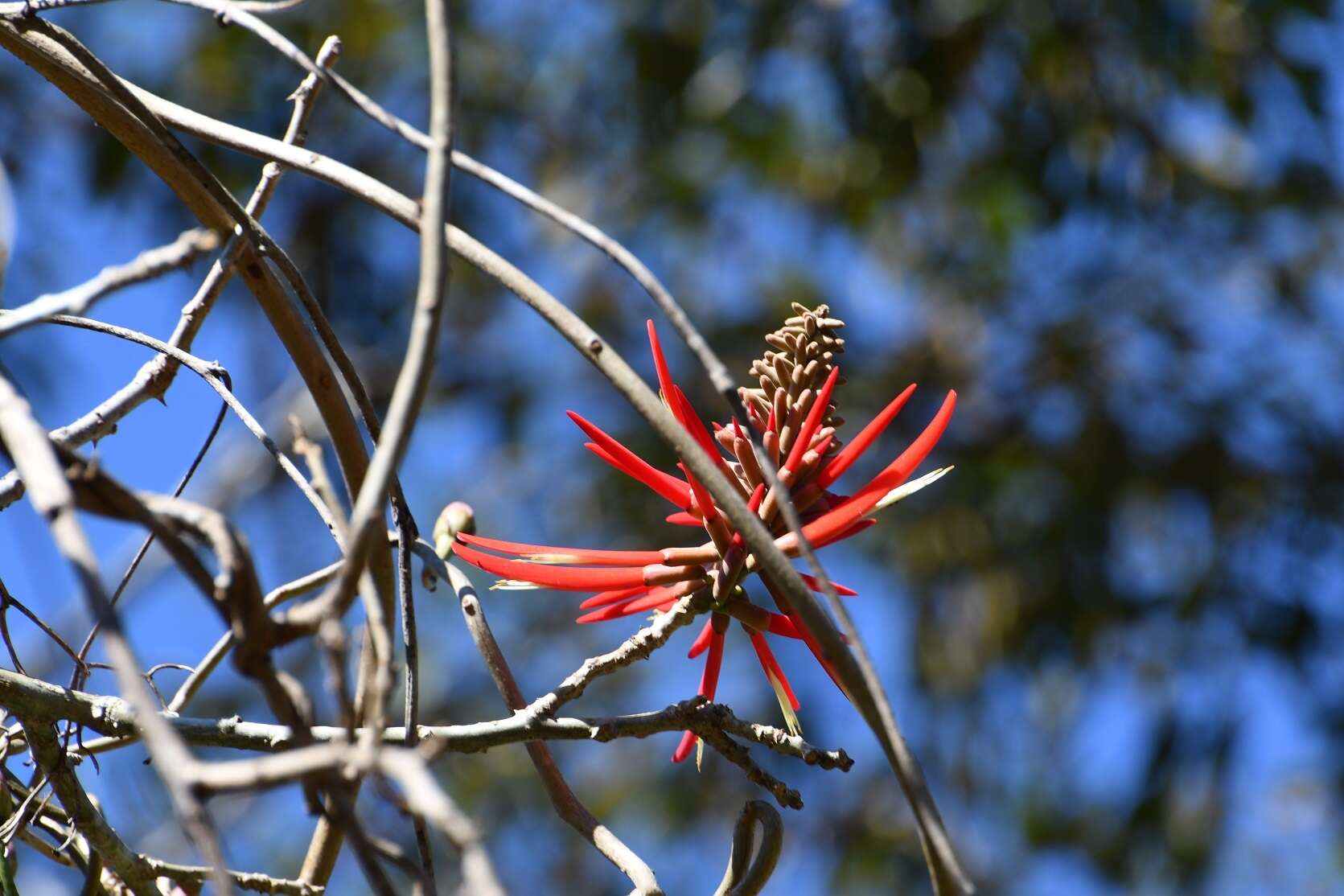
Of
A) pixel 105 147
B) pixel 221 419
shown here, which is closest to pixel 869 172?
pixel 105 147

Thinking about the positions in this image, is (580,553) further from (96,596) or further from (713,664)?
(96,596)

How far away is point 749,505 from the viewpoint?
1.95 ft

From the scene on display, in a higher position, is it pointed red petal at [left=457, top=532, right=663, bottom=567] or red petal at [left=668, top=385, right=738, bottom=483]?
red petal at [left=668, top=385, right=738, bottom=483]

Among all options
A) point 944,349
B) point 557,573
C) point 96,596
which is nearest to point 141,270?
point 96,596

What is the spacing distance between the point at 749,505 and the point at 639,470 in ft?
0.17

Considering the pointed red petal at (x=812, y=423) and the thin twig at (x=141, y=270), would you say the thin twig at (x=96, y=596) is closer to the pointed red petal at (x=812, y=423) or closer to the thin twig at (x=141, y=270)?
the thin twig at (x=141, y=270)

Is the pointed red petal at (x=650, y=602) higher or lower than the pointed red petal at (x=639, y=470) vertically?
lower

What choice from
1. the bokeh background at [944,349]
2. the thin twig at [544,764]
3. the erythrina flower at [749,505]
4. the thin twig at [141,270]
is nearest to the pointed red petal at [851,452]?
the erythrina flower at [749,505]

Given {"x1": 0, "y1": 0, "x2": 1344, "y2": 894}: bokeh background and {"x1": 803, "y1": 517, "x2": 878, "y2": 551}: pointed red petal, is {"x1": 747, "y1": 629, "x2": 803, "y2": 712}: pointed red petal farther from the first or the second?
{"x1": 0, "y1": 0, "x2": 1344, "y2": 894}: bokeh background

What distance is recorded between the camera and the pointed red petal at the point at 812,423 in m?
0.60

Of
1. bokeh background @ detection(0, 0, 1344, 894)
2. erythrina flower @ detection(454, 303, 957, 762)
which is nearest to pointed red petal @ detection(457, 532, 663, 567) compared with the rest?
erythrina flower @ detection(454, 303, 957, 762)

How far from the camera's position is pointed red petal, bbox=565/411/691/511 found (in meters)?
0.59

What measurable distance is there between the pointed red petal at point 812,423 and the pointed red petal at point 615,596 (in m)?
0.09

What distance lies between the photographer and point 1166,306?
4.38 m
